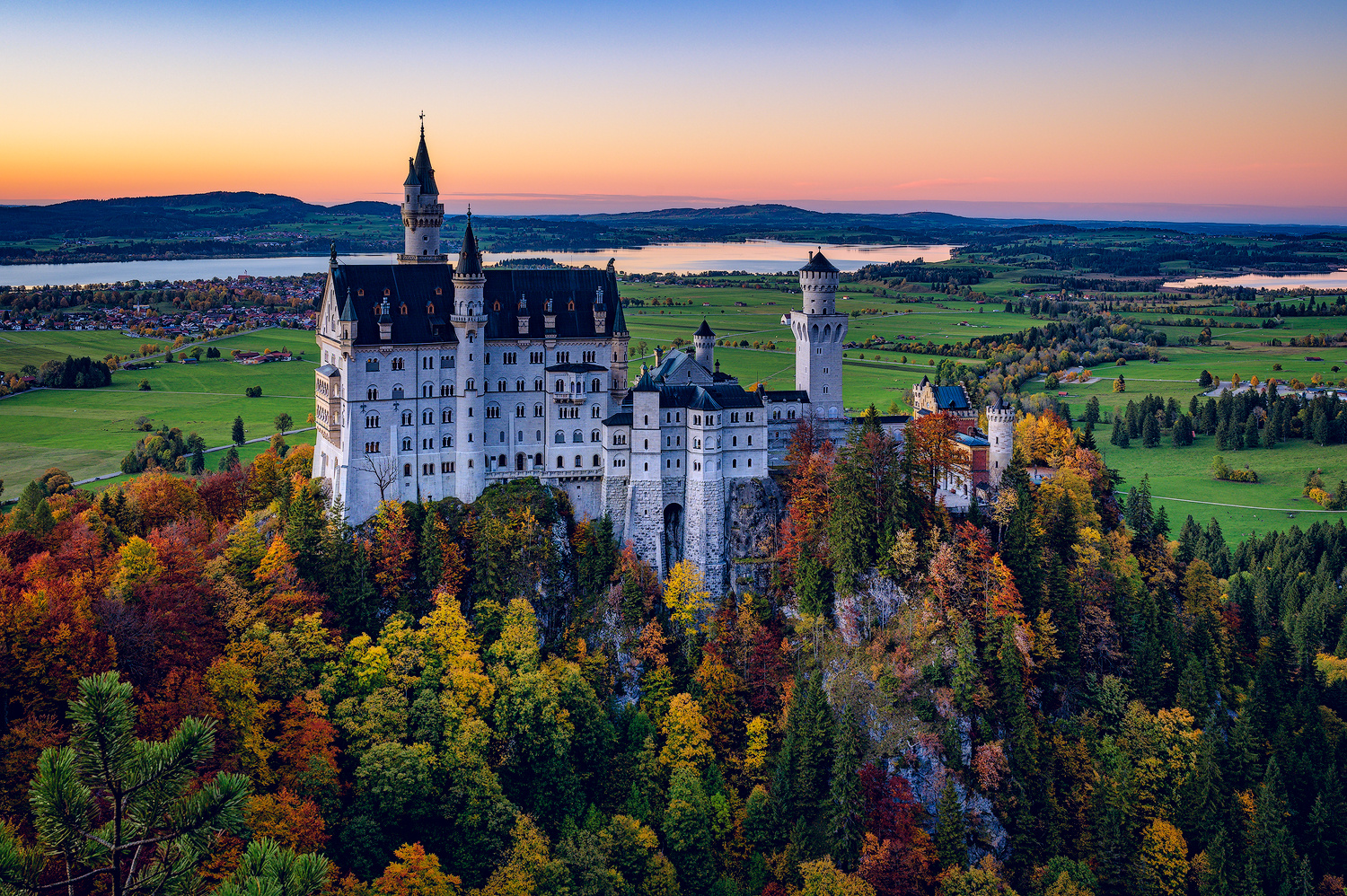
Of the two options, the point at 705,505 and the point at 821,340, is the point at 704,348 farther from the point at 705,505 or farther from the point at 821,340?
the point at 705,505

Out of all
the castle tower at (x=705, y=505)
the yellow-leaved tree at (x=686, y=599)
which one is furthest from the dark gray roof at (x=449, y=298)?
the yellow-leaved tree at (x=686, y=599)

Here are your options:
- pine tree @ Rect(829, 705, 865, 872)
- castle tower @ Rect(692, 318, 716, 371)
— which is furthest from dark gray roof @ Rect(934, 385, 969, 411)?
pine tree @ Rect(829, 705, 865, 872)

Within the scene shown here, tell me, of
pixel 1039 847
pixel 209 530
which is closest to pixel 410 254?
pixel 209 530

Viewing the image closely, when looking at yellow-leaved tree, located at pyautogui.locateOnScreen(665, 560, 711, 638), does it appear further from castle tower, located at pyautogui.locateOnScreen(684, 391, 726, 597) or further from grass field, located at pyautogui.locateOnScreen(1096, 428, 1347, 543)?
grass field, located at pyautogui.locateOnScreen(1096, 428, 1347, 543)

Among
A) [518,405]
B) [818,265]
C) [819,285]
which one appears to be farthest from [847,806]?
[818,265]

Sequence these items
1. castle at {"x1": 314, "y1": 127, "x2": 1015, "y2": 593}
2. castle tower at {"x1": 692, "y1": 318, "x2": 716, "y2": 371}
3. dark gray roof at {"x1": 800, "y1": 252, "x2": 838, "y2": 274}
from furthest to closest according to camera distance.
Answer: dark gray roof at {"x1": 800, "y1": 252, "x2": 838, "y2": 274}, castle tower at {"x1": 692, "y1": 318, "x2": 716, "y2": 371}, castle at {"x1": 314, "y1": 127, "x2": 1015, "y2": 593}

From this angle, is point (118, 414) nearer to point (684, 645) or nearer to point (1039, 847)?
point (684, 645)
